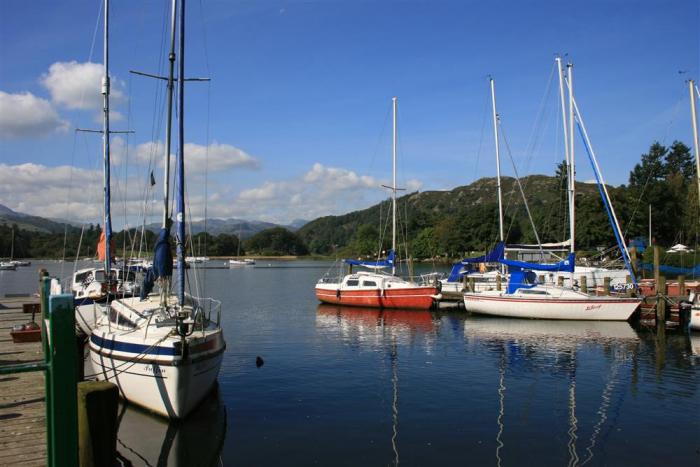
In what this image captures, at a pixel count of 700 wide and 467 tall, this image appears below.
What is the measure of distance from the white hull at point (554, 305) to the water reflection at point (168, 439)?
2476 cm

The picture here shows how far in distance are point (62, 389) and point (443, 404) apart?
1361cm

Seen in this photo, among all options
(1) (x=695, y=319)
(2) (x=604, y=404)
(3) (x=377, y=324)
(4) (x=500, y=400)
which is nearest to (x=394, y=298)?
(3) (x=377, y=324)

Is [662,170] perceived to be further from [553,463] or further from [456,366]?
[553,463]

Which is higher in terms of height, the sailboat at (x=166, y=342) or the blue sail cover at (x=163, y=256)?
the blue sail cover at (x=163, y=256)

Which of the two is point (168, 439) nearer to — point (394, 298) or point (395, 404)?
point (395, 404)

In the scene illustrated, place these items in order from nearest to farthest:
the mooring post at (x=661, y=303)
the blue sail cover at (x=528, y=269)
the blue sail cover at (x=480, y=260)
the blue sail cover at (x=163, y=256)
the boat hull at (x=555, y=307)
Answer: the blue sail cover at (x=163, y=256)
the mooring post at (x=661, y=303)
the boat hull at (x=555, y=307)
the blue sail cover at (x=528, y=269)
the blue sail cover at (x=480, y=260)

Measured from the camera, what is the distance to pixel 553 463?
40.7 feet

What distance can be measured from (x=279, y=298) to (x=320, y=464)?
146ft

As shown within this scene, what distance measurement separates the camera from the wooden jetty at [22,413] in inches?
371

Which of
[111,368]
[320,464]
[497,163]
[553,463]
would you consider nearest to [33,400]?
[111,368]

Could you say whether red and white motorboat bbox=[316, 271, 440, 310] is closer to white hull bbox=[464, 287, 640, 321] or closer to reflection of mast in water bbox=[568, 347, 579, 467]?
white hull bbox=[464, 287, 640, 321]

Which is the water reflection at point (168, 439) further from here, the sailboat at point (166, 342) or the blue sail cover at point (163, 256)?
the blue sail cover at point (163, 256)

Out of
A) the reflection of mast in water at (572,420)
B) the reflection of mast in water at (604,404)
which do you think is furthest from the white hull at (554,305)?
the reflection of mast in water at (572,420)

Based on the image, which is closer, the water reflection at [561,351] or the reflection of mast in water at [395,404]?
the reflection of mast in water at [395,404]
